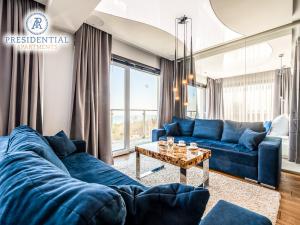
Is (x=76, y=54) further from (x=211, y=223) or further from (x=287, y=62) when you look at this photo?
(x=287, y=62)

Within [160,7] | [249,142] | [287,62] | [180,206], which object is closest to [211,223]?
[180,206]

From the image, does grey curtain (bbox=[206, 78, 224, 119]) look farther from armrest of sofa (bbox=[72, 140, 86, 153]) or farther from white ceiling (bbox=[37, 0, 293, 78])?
armrest of sofa (bbox=[72, 140, 86, 153])

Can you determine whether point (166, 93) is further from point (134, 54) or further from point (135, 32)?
point (135, 32)

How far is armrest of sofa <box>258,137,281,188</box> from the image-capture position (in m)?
2.23

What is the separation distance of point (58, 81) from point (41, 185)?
2.77 metres

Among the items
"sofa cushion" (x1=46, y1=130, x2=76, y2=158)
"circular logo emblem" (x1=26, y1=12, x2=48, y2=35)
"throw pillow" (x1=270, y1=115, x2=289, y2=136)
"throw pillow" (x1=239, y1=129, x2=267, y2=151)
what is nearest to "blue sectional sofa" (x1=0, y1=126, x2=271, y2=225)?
"sofa cushion" (x1=46, y1=130, x2=76, y2=158)

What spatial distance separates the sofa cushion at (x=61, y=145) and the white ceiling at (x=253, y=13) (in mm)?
2975

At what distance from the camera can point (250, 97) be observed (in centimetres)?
571

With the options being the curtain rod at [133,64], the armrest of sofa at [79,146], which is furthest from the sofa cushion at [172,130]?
the armrest of sofa at [79,146]

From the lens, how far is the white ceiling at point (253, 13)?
236cm

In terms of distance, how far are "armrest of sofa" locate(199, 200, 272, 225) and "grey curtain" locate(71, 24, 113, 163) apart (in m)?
2.54

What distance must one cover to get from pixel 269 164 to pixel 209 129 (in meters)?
1.53

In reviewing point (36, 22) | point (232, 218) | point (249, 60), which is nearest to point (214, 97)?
point (249, 60)

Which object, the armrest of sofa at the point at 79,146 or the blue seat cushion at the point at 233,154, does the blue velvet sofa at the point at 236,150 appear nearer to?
the blue seat cushion at the point at 233,154
